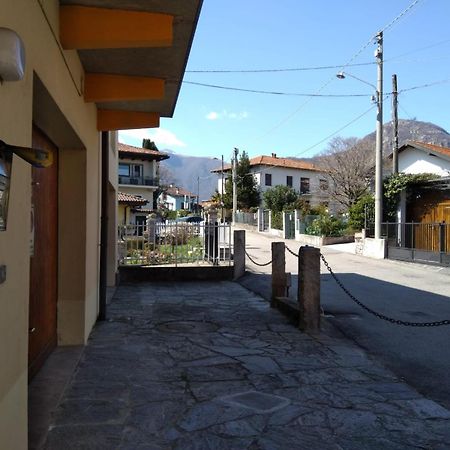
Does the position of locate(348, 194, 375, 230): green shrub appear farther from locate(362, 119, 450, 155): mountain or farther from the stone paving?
the stone paving

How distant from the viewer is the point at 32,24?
127 inches

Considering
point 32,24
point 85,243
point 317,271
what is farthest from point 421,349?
point 32,24

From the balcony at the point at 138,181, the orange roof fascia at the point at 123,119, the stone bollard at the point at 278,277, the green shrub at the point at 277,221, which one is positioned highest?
the balcony at the point at 138,181

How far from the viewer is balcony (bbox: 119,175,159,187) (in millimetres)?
56906

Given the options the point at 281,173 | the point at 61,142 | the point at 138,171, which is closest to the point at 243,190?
the point at 281,173

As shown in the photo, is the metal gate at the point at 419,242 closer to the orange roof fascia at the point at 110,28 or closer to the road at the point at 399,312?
the road at the point at 399,312

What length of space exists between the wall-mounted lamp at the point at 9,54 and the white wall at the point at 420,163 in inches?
904

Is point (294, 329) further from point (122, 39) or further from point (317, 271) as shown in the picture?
point (122, 39)

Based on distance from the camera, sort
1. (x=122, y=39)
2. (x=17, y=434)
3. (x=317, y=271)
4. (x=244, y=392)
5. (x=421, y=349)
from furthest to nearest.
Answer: (x=317, y=271), (x=421, y=349), (x=244, y=392), (x=122, y=39), (x=17, y=434)

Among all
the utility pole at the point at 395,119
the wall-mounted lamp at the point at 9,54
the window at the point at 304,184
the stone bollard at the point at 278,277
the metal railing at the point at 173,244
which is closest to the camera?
the wall-mounted lamp at the point at 9,54

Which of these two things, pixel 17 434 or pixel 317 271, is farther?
pixel 317 271

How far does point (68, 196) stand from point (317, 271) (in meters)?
3.57

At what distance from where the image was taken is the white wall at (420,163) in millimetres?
23906

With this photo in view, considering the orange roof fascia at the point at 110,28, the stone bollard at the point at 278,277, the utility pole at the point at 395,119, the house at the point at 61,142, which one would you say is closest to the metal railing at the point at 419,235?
the utility pole at the point at 395,119
